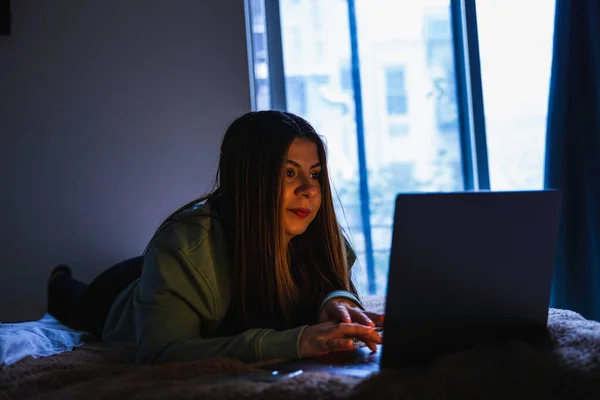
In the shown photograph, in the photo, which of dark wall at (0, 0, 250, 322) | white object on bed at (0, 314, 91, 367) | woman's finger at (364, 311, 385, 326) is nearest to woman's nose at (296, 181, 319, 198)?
woman's finger at (364, 311, 385, 326)

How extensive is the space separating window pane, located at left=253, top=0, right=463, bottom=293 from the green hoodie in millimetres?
1443

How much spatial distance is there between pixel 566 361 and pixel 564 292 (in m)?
1.65

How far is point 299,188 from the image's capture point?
121 centimetres

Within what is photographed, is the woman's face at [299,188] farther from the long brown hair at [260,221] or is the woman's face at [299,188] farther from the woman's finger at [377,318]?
the woman's finger at [377,318]

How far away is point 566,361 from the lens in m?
0.76

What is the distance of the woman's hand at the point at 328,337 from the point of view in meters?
0.91

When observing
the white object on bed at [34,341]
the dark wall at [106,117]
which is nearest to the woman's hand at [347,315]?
the white object on bed at [34,341]

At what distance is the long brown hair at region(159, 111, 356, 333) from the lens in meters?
1.15

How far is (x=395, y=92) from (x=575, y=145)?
0.78m

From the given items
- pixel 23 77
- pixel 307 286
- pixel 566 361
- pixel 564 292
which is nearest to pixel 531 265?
pixel 566 361

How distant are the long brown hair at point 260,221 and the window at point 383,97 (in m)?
1.34

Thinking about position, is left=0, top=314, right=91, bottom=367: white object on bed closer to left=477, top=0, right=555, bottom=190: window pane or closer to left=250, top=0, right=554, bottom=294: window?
left=250, top=0, right=554, bottom=294: window

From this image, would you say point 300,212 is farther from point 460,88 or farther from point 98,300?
point 460,88

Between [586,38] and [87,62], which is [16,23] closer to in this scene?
[87,62]
